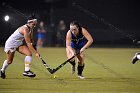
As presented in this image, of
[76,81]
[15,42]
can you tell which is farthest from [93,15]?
[76,81]

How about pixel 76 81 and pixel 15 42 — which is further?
pixel 15 42

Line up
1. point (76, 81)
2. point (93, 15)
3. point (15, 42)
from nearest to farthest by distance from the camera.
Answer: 1. point (76, 81)
2. point (15, 42)
3. point (93, 15)

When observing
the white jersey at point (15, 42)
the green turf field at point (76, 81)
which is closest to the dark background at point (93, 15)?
the green turf field at point (76, 81)

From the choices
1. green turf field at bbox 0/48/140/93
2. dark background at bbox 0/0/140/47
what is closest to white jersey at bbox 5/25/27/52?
green turf field at bbox 0/48/140/93

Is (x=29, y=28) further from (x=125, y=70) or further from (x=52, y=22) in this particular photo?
(x=52, y=22)

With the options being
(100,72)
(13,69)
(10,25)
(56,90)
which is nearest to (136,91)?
(56,90)

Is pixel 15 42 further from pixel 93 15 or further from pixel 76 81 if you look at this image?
pixel 93 15

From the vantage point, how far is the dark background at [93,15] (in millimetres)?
34969

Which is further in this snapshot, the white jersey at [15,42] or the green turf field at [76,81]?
the white jersey at [15,42]

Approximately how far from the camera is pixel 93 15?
121ft

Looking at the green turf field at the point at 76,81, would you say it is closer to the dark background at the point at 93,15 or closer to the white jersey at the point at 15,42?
the white jersey at the point at 15,42

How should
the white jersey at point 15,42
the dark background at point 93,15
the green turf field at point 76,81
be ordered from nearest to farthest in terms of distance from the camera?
1. the green turf field at point 76,81
2. the white jersey at point 15,42
3. the dark background at point 93,15

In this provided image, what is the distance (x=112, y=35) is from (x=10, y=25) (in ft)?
25.5

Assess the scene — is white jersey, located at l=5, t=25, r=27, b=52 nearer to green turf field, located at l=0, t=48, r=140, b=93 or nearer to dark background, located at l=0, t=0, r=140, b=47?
green turf field, located at l=0, t=48, r=140, b=93
